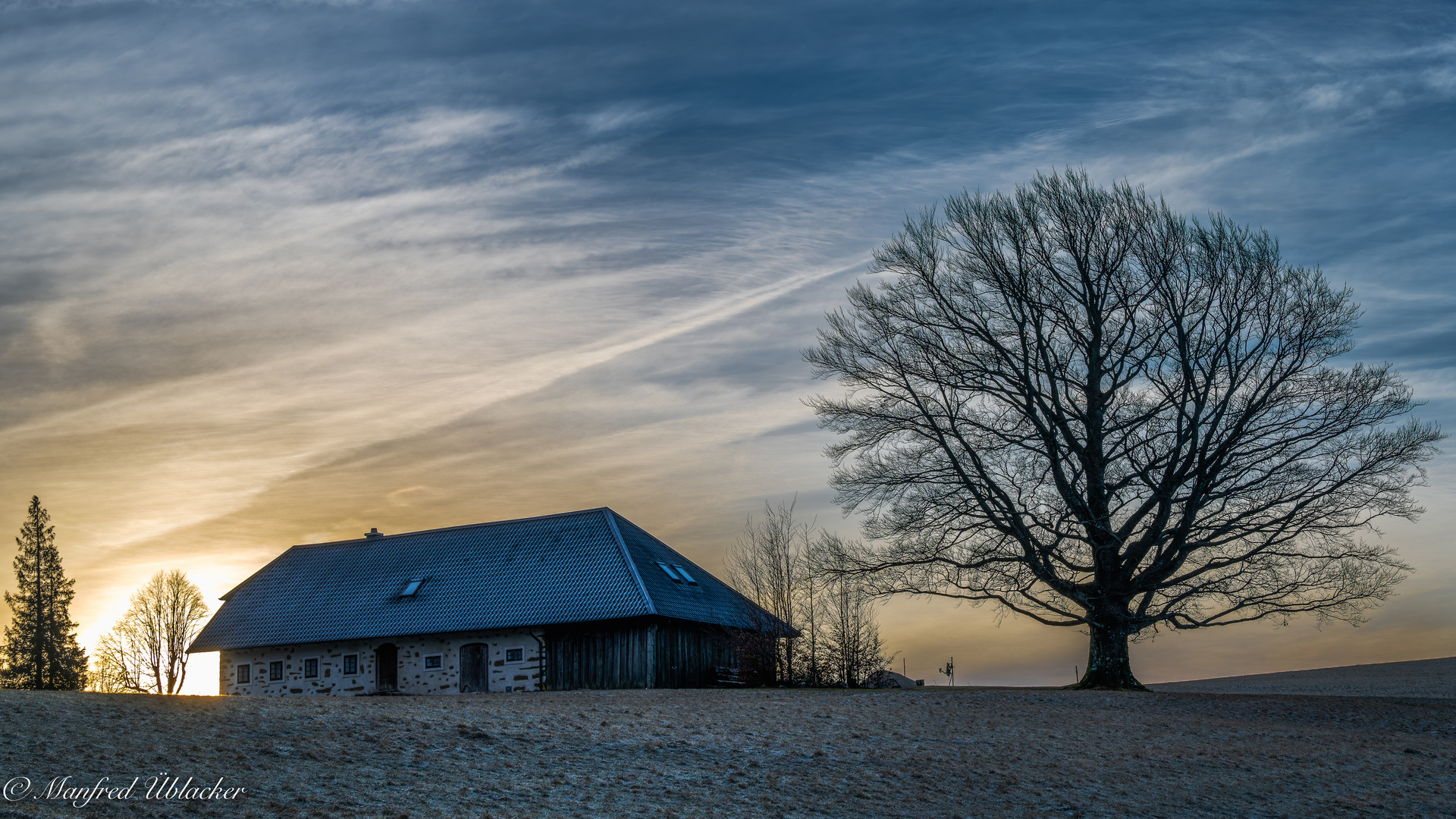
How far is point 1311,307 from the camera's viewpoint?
24766mm

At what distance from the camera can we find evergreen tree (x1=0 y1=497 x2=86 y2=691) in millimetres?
48375

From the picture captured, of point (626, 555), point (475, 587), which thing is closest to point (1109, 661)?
point (626, 555)

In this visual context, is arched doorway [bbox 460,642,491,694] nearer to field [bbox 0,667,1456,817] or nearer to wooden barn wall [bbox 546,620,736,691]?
wooden barn wall [bbox 546,620,736,691]

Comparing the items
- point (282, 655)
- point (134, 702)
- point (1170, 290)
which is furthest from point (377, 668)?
point (1170, 290)

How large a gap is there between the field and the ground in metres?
0.04

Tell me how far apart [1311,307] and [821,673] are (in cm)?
1490

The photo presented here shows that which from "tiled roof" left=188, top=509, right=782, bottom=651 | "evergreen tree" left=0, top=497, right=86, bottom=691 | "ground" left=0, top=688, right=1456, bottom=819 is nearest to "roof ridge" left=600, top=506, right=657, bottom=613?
"tiled roof" left=188, top=509, right=782, bottom=651

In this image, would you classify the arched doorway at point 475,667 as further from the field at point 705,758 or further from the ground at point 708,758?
the ground at point 708,758

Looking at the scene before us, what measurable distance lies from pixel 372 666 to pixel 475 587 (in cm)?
398

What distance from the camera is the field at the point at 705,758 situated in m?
11.1

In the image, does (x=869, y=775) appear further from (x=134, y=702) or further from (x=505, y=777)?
(x=134, y=702)

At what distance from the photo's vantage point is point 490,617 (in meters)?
31.7

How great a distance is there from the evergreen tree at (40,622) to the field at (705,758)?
38638 mm

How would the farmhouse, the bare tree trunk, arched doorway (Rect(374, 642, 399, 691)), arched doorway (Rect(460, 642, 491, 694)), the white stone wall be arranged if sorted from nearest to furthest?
the bare tree trunk
the farmhouse
the white stone wall
arched doorway (Rect(460, 642, 491, 694))
arched doorway (Rect(374, 642, 399, 691))
